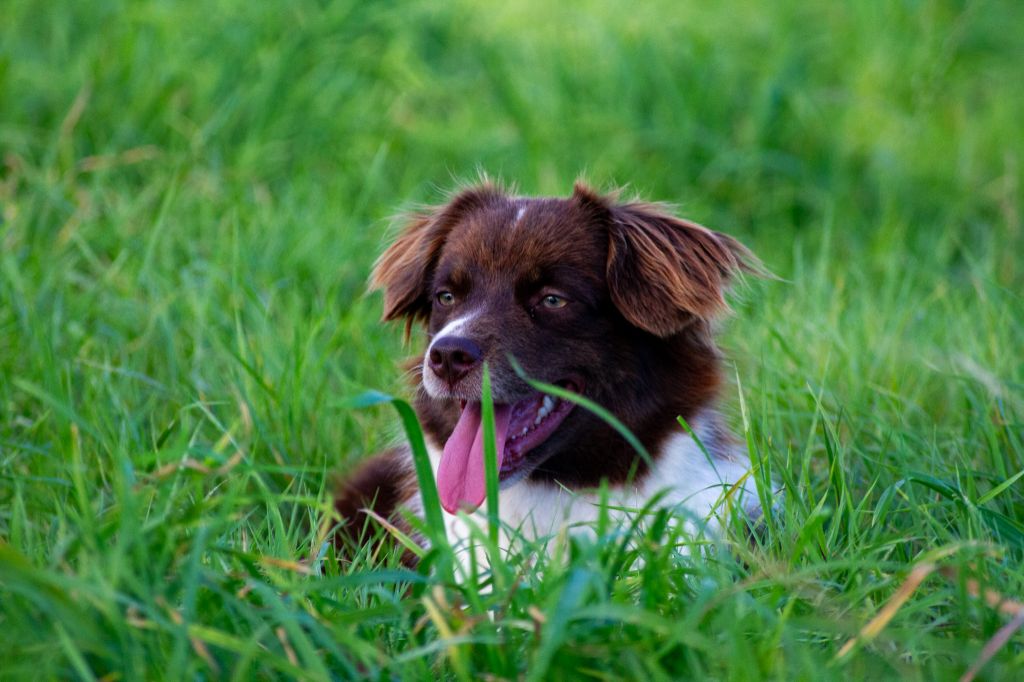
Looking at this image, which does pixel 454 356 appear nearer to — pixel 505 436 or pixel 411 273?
pixel 505 436

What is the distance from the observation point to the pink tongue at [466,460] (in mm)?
3188

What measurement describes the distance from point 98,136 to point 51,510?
289cm

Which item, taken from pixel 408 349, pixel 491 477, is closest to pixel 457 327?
pixel 491 477

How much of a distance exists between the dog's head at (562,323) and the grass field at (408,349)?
25cm

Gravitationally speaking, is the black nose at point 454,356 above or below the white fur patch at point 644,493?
above

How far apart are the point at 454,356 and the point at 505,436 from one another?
0.30m

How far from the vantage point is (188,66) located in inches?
232

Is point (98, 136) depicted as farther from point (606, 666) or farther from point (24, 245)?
point (606, 666)

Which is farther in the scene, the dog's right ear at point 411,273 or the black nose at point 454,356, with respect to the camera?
the dog's right ear at point 411,273

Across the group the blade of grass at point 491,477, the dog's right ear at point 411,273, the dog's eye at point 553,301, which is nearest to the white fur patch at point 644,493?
the dog's eye at point 553,301

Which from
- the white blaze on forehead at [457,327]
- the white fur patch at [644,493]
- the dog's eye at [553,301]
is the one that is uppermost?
the dog's eye at [553,301]

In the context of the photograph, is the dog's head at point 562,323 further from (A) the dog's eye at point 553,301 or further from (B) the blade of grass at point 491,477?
(B) the blade of grass at point 491,477

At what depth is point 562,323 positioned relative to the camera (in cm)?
333

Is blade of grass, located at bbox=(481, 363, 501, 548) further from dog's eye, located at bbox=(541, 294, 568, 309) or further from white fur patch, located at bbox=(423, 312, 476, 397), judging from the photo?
dog's eye, located at bbox=(541, 294, 568, 309)
